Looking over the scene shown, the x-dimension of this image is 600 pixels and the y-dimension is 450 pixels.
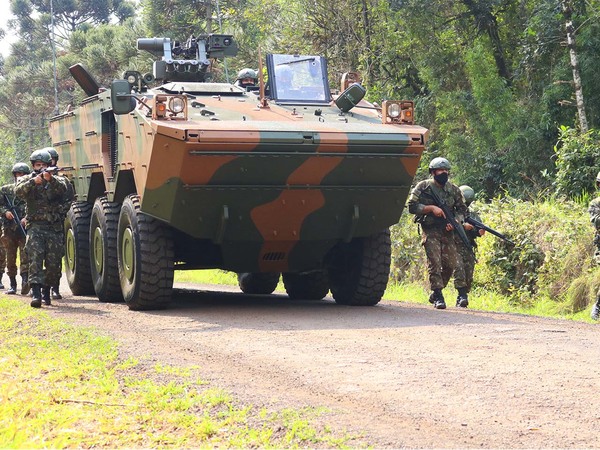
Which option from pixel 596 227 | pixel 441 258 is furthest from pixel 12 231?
pixel 596 227

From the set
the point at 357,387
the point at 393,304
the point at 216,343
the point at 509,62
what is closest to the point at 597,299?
the point at 393,304

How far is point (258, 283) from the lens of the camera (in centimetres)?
1470

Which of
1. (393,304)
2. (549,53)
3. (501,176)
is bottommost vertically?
(393,304)

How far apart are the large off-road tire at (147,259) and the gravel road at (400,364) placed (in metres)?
0.19

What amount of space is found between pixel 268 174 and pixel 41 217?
3.32m

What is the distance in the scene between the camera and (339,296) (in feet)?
40.1

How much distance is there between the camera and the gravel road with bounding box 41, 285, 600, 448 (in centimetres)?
558

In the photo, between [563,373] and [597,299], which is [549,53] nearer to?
[597,299]

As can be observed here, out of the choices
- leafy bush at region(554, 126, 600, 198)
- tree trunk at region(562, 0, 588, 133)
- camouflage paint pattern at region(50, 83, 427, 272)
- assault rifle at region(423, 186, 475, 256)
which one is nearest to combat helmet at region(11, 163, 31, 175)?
camouflage paint pattern at region(50, 83, 427, 272)

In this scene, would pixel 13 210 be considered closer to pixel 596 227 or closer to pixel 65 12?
pixel 596 227

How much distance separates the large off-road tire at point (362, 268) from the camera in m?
11.5

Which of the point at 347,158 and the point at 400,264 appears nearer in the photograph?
the point at 347,158

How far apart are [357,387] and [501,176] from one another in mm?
14630

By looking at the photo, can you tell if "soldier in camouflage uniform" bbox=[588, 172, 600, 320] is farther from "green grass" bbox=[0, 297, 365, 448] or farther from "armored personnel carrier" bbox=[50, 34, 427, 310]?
"green grass" bbox=[0, 297, 365, 448]
